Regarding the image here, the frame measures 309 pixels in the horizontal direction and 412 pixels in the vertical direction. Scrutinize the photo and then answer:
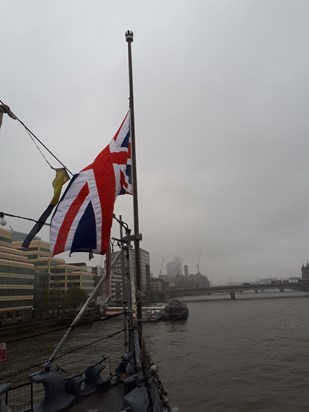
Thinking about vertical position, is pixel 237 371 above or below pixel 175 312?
below

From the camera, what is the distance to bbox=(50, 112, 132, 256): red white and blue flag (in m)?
8.52

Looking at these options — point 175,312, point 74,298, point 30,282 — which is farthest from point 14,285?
point 175,312

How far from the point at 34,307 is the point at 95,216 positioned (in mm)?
75988

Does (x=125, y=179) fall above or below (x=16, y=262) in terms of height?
below

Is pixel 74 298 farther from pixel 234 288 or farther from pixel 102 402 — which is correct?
pixel 234 288

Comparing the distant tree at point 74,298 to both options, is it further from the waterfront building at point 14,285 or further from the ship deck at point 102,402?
the ship deck at point 102,402

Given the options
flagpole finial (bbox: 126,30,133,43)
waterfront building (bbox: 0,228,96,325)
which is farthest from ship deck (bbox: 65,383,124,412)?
waterfront building (bbox: 0,228,96,325)

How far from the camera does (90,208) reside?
8938 mm

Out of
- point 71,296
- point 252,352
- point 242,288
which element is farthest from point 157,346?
point 242,288

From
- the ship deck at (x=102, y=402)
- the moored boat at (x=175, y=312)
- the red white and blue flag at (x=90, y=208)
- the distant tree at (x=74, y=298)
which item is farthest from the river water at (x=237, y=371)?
the distant tree at (x=74, y=298)

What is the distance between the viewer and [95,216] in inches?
346

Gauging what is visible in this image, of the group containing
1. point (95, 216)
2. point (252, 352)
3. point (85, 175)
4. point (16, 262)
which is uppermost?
point (16, 262)

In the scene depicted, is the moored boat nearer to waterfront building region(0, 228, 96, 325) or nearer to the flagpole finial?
waterfront building region(0, 228, 96, 325)

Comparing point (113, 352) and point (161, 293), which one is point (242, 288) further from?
point (113, 352)
